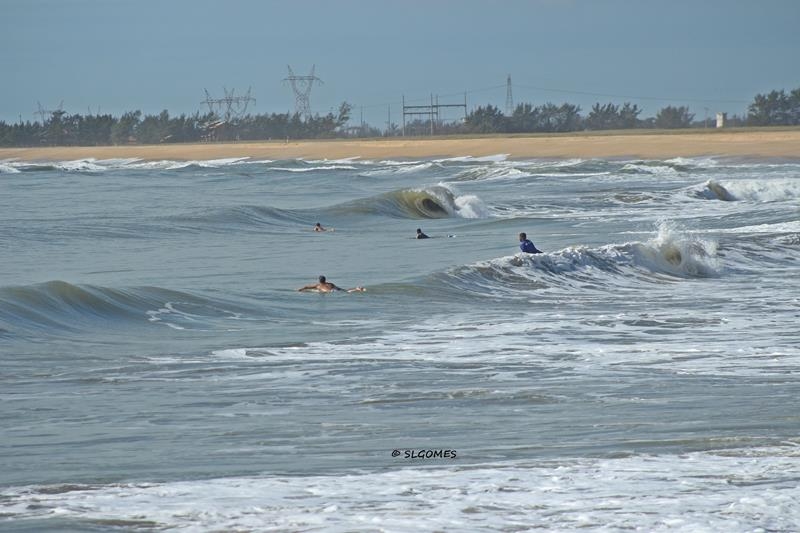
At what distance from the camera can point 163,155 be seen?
338 feet

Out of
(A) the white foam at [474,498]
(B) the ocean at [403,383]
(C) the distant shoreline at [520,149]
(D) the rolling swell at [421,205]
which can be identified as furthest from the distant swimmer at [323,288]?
(C) the distant shoreline at [520,149]

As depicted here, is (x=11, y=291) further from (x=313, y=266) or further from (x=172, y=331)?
(x=313, y=266)

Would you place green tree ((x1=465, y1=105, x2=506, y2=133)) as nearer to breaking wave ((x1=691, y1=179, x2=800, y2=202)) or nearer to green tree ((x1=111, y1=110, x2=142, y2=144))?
green tree ((x1=111, y1=110, x2=142, y2=144))

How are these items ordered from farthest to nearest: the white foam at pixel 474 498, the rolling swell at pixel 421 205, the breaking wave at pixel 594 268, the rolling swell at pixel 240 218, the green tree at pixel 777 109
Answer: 1. the green tree at pixel 777 109
2. the rolling swell at pixel 421 205
3. the rolling swell at pixel 240 218
4. the breaking wave at pixel 594 268
5. the white foam at pixel 474 498

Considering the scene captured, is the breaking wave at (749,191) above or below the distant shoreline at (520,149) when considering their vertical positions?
below

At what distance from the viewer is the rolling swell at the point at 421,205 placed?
43.9 m

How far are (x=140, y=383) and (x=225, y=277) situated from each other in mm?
10631

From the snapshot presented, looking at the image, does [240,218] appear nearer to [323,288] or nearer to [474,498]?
[323,288]

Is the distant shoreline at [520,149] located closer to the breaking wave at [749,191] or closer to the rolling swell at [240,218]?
the breaking wave at [749,191]

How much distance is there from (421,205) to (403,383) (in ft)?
109

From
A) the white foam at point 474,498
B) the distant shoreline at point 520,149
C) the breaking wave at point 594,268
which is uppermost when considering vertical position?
the distant shoreline at point 520,149

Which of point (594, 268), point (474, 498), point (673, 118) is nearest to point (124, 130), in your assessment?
point (673, 118)

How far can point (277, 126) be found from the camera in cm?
14212

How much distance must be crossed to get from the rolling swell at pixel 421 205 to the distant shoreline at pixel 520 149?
2932 centimetres
